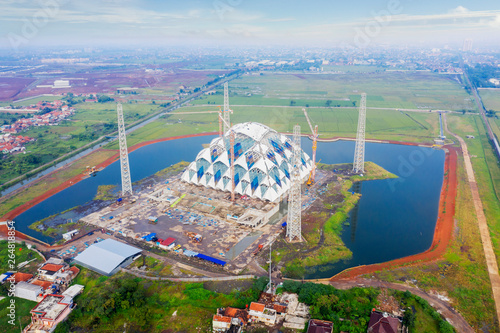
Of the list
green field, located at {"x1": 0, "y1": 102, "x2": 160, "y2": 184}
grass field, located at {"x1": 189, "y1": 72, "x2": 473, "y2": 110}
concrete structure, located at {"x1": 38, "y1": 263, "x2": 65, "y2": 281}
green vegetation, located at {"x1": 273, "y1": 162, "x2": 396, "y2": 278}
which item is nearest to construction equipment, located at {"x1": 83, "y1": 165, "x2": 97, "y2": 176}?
green field, located at {"x1": 0, "y1": 102, "x2": 160, "y2": 184}

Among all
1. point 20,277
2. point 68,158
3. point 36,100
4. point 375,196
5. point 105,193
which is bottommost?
point 20,277

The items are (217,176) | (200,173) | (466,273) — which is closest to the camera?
(466,273)

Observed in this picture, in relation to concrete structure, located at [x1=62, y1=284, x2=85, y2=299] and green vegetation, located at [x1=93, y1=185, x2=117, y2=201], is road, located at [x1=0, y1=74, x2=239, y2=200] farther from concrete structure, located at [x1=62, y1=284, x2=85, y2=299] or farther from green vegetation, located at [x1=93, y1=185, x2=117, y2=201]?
concrete structure, located at [x1=62, y1=284, x2=85, y2=299]

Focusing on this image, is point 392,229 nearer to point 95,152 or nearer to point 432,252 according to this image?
point 432,252

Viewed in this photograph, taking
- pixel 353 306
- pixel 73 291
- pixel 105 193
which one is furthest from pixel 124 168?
pixel 353 306

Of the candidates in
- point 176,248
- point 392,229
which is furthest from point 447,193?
point 176,248

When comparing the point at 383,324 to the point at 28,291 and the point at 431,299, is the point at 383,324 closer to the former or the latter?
the point at 431,299
